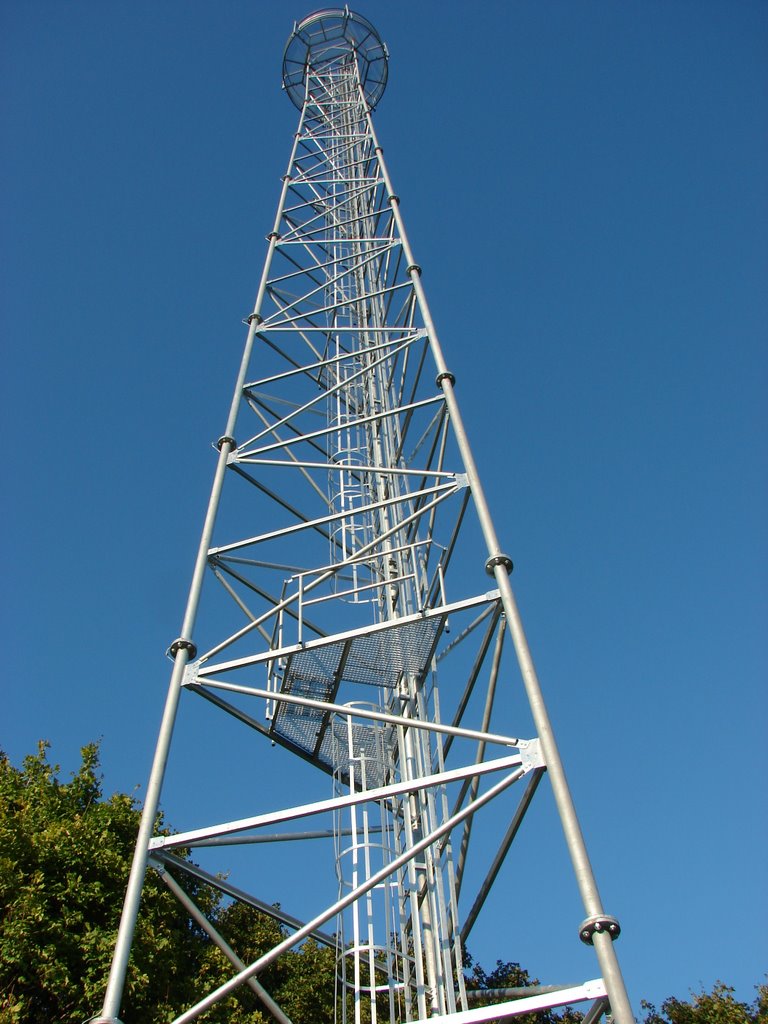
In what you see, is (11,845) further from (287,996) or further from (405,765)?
(405,765)

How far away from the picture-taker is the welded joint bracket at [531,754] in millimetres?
5758

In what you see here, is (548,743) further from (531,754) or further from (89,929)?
(89,929)

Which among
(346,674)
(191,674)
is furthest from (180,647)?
(346,674)

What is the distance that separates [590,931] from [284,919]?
3.20 m

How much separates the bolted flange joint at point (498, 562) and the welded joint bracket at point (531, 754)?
164 cm

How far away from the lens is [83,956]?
12836 mm

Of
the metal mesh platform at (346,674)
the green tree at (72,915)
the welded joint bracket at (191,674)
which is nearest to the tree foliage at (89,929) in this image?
the green tree at (72,915)

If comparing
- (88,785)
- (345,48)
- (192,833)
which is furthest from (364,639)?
(345,48)

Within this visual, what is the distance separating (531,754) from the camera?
229 inches

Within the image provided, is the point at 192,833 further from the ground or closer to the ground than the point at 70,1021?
closer to the ground

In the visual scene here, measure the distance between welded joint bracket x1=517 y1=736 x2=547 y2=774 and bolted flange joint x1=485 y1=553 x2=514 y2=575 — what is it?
1.64 meters

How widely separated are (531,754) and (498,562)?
1775 mm

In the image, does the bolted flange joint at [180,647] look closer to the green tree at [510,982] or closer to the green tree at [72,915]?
the green tree at [72,915]

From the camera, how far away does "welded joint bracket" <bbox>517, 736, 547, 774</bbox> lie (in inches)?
227
